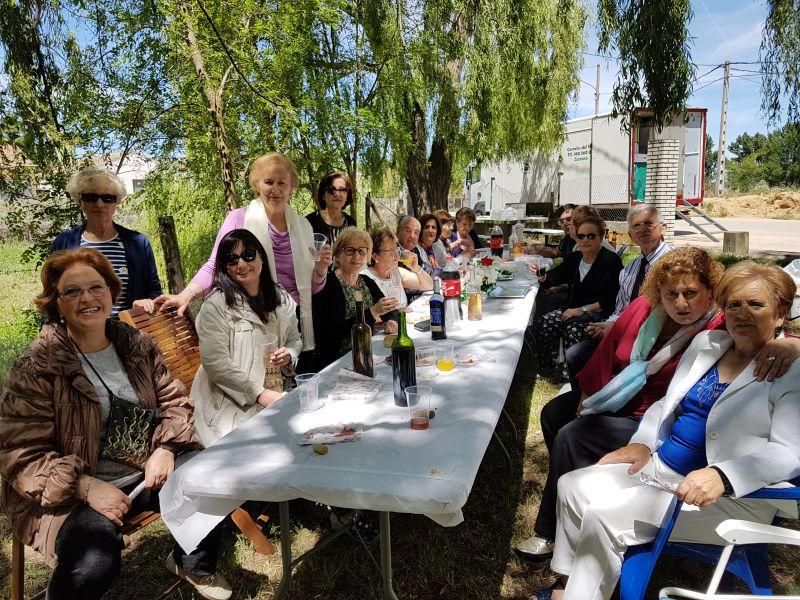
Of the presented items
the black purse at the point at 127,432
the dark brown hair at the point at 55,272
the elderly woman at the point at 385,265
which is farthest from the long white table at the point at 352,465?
the elderly woman at the point at 385,265

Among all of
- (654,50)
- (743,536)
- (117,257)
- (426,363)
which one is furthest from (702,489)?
(654,50)

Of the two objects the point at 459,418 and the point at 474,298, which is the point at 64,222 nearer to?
the point at 474,298

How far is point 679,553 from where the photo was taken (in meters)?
1.73

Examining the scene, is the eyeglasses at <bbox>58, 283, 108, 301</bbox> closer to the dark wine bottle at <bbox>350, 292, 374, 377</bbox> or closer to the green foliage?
the dark wine bottle at <bbox>350, 292, 374, 377</bbox>

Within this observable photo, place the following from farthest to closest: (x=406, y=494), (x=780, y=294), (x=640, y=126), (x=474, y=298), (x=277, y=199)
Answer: (x=640, y=126) → (x=474, y=298) → (x=277, y=199) → (x=780, y=294) → (x=406, y=494)

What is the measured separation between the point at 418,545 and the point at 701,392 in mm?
1400

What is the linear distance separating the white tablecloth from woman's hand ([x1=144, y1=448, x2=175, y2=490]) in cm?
39

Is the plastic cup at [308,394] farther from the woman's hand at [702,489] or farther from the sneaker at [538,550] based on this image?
the woman's hand at [702,489]

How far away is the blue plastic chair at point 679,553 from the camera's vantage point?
1.57 metres

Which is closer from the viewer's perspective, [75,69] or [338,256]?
[338,256]

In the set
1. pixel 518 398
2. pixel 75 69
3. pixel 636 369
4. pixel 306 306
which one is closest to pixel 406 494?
pixel 636 369

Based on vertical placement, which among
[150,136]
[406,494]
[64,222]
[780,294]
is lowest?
[406,494]

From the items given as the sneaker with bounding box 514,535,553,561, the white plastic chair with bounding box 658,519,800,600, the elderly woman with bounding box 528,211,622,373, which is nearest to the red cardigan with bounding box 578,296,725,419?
the sneaker with bounding box 514,535,553,561

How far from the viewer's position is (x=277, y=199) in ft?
10.2
